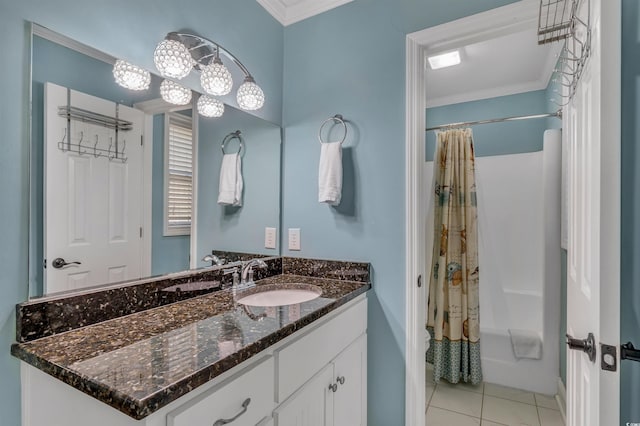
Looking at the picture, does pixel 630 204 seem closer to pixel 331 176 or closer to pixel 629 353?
pixel 629 353

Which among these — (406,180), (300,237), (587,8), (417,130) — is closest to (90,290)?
(300,237)

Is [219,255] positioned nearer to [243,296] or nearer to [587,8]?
[243,296]

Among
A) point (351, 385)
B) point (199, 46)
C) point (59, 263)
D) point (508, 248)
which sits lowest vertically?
point (351, 385)

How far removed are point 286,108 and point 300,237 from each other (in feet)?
2.62

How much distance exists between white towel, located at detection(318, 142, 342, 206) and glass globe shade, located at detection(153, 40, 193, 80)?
29.7 inches

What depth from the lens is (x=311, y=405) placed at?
3.79 ft

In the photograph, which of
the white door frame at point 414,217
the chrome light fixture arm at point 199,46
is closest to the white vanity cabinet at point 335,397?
the white door frame at point 414,217

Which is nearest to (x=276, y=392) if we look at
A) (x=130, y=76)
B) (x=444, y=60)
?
(x=130, y=76)

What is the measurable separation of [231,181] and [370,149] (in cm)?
76

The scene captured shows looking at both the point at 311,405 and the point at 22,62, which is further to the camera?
the point at 311,405

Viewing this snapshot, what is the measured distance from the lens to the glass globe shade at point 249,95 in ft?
5.34

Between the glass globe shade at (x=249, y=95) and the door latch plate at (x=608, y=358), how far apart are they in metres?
1.62

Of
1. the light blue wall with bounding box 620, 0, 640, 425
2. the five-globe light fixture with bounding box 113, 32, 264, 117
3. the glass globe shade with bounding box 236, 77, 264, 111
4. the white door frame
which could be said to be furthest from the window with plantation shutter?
the light blue wall with bounding box 620, 0, 640, 425

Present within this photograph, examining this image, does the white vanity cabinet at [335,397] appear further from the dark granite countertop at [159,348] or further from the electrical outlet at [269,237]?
the electrical outlet at [269,237]
